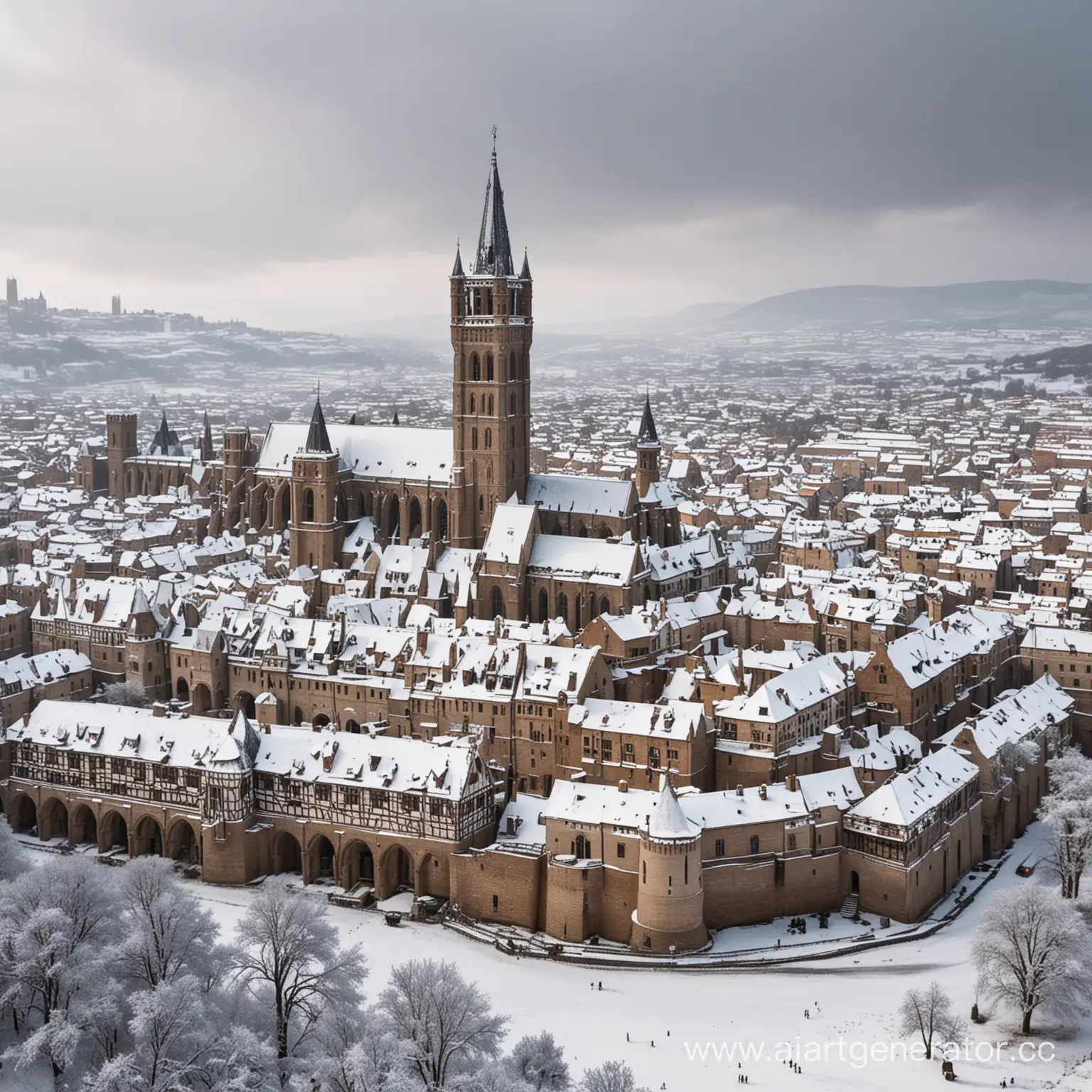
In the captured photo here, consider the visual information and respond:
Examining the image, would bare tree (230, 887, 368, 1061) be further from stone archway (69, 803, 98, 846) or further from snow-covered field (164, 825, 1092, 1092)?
stone archway (69, 803, 98, 846)

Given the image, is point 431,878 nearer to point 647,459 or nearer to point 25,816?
point 25,816

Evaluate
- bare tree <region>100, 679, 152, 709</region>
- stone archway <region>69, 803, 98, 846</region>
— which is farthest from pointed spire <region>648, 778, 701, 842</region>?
bare tree <region>100, 679, 152, 709</region>

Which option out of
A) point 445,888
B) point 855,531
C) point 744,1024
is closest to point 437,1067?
point 744,1024

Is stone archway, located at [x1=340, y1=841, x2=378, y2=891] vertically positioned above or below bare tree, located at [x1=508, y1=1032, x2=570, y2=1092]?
below

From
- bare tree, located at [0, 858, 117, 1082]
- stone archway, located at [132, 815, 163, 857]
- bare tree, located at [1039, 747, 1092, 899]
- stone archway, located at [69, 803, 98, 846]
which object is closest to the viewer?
bare tree, located at [0, 858, 117, 1082]

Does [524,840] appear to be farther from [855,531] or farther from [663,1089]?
[855,531]

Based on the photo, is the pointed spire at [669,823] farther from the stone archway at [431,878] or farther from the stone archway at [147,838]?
the stone archway at [147,838]
